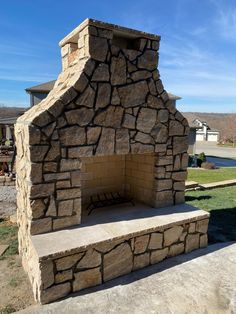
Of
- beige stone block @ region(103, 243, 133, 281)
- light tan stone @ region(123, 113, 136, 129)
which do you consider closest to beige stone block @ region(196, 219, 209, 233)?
beige stone block @ region(103, 243, 133, 281)

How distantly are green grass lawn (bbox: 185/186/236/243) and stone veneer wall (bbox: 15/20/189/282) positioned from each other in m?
2.23

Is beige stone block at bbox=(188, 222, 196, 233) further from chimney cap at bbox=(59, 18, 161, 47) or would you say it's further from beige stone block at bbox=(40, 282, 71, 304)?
chimney cap at bbox=(59, 18, 161, 47)

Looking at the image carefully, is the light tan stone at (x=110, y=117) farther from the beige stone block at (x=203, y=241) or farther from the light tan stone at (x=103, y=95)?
the beige stone block at (x=203, y=241)

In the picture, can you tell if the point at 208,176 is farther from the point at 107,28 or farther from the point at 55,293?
the point at 55,293

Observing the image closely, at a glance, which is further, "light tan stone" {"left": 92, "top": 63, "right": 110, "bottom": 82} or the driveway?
the driveway

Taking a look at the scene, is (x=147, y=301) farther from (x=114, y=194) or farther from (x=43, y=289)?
(x=114, y=194)

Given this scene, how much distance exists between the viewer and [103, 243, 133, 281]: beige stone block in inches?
158

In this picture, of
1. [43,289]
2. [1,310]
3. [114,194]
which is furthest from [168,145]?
[1,310]

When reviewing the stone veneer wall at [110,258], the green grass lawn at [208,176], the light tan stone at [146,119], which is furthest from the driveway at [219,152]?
the light tan stone at [146,119]

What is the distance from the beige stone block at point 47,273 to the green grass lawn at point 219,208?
3624 millimetres

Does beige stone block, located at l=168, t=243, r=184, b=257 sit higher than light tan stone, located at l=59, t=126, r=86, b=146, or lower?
lower

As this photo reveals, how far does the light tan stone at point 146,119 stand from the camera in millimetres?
4781

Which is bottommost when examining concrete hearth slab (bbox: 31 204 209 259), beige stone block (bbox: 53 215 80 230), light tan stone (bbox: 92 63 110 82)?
concrete hearth slab (bbox: 31 204 209 259)

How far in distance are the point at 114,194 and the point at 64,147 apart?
236 cm
